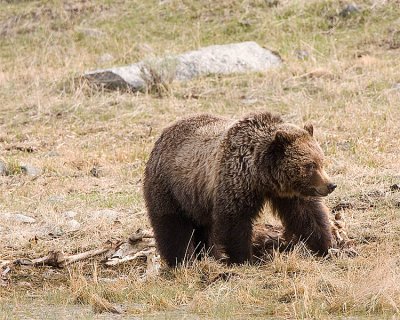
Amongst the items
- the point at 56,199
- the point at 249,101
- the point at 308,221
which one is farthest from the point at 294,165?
the point at 249,101

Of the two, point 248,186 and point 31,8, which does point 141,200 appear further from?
point 31,8

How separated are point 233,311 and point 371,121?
7049mm

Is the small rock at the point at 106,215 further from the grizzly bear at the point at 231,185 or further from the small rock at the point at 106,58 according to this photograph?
the small rock at the point at 106,58

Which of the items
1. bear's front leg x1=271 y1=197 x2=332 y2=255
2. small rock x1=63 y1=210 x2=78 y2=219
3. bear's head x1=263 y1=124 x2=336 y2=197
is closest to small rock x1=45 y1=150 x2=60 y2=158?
small rock x1=63 y1=210 x2=78 y2=219

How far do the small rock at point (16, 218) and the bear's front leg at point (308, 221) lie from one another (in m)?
2.97

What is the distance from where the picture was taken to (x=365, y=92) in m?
14.2

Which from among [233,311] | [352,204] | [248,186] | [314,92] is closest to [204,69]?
[314,92]

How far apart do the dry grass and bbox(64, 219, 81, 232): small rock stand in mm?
98

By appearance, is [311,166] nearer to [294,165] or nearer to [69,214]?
[294,165]

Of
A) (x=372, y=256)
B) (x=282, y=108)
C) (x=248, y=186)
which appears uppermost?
(x=248, y=186)

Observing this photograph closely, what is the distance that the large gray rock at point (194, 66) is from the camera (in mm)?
15398

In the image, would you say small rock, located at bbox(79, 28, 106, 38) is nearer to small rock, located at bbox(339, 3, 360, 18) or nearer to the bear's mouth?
small rock, located at bbox(339, 3, 360, 18)

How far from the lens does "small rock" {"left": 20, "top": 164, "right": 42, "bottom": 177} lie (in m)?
11.6

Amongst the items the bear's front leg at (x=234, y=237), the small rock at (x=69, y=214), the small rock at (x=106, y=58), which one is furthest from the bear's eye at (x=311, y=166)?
the small rock at (x=106, y=58)
